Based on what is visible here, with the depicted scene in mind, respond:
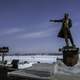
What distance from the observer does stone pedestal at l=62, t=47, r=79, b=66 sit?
859cm

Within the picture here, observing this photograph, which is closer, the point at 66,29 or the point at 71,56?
the point at 71,56

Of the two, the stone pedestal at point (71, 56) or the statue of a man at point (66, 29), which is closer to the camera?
the stone pedestal at point (71, 56)

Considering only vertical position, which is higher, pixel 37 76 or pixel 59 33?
pixel 59 33

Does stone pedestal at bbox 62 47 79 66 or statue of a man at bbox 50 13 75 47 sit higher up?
statue of a man at bbox 50 13 75 47

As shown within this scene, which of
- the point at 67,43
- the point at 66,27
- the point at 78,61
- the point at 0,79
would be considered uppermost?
the point at 66,27

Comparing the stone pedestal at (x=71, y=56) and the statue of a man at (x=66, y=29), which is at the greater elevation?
the statue of a man at (x=66, y=29)

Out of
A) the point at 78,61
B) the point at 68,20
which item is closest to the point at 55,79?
the point at 78,61

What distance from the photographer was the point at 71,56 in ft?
28.7

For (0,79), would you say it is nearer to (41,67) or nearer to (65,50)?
(41,67)

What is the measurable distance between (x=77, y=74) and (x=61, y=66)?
1399mm

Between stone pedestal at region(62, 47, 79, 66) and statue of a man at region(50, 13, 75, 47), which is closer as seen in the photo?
stone pedestal at region(62, 47, 79, 66)

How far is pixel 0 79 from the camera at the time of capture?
880 cm

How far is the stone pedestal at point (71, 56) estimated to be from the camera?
8.59m

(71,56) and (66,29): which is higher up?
(66,29)
